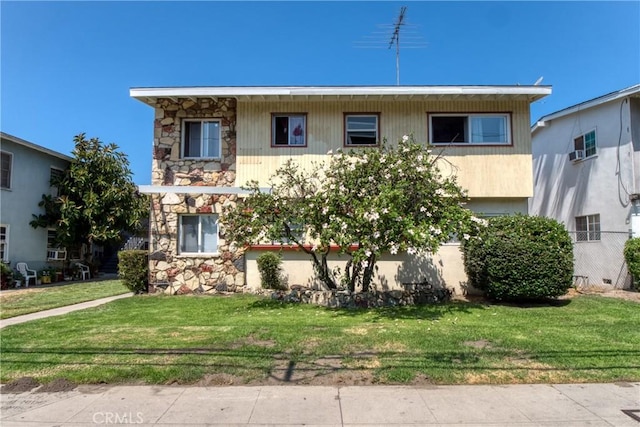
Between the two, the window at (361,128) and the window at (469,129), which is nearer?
the window at (469,129)

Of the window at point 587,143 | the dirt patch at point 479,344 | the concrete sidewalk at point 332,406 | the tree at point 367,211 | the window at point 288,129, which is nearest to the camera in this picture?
the concrete sidewalk at point 332,406

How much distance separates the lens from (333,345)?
666cm

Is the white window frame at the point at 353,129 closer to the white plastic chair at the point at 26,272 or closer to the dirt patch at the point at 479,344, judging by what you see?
the dirt patch at the point at 479,344

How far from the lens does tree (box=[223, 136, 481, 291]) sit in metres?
8.69

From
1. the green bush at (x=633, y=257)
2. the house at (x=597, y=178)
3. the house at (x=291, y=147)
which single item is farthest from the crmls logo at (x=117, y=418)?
the house at (x=597, y=178)

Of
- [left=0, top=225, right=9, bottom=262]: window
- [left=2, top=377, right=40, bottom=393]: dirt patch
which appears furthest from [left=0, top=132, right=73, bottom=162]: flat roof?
[left=2, top=377, right=40, bottom=393]: dirt patch

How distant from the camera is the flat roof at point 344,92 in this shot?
12.7 m

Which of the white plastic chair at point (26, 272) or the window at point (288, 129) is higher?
the window at point (288, 129)

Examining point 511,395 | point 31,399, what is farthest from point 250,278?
point 511,395

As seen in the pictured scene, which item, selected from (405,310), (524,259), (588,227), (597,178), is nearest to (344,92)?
(405,310)

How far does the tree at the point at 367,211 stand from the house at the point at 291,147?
8.79 feet

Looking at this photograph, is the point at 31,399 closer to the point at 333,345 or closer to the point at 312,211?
the point at 333,345

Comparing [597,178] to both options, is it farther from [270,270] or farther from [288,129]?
[270,270]

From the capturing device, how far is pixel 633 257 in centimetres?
1239
